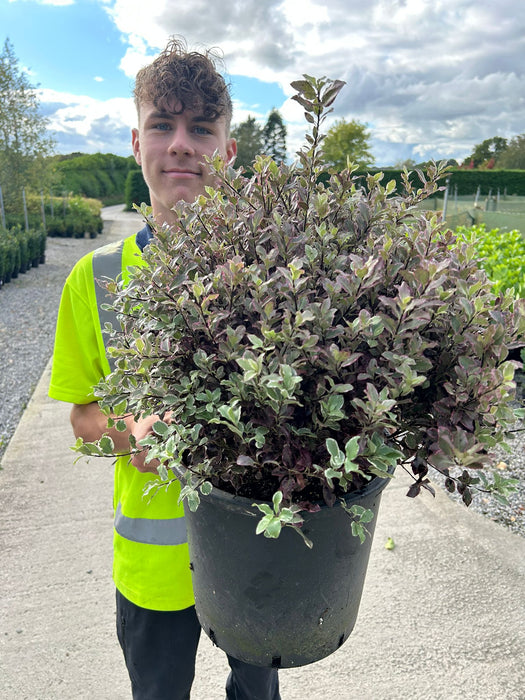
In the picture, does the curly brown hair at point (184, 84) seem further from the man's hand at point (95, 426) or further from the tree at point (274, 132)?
the tree at point (274, 132)

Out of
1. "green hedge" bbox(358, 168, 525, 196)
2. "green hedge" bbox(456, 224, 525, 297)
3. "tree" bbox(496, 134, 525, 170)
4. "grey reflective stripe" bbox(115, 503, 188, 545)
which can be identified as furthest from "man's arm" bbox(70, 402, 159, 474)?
"tree" bbox(496, 134, 525, 170)

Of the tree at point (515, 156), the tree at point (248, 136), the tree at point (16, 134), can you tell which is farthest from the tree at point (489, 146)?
the tree at point (16, 134)

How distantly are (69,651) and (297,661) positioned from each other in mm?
2104

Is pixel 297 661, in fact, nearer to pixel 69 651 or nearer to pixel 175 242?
pixel 175 242

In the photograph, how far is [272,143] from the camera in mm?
47000

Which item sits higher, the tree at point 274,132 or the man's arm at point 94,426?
the tree at point 274,132

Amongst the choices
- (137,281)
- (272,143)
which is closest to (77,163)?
(272,143)

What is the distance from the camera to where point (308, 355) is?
2.78ft

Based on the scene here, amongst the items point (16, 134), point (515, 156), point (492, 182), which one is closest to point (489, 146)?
point (515, 156)

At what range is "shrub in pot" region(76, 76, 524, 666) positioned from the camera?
2.71ft

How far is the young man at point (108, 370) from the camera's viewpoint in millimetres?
1743

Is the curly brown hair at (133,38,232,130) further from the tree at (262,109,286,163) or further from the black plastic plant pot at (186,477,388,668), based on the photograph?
the tree at (262,109,286,163)

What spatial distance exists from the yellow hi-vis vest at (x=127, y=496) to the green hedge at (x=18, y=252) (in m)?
11.1

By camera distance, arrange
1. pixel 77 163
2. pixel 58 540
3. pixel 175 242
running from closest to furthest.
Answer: pixel 175 242 < pixel 58 540 < pixel 77 163
